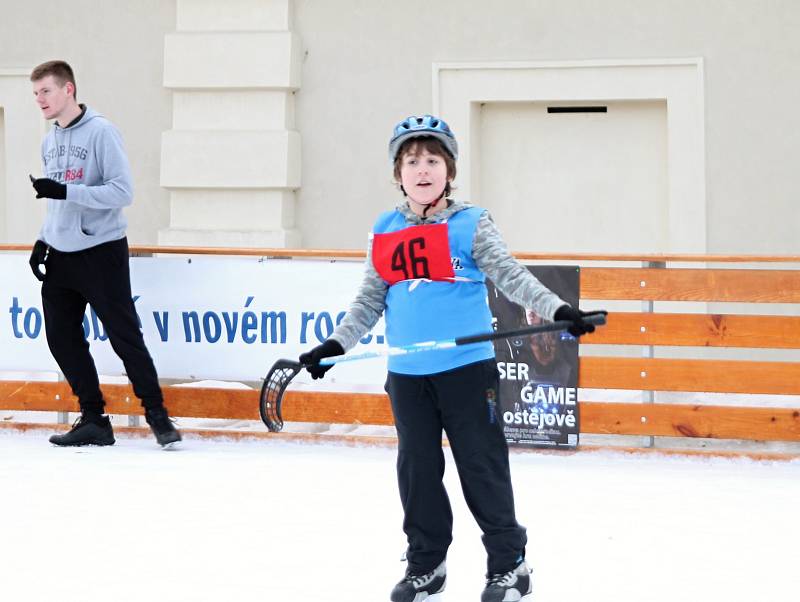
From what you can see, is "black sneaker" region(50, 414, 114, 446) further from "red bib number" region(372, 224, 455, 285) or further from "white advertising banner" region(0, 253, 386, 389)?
"red bib number" region(372, 224, 455, 285)

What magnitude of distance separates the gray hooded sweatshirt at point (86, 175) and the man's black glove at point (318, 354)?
3319mm

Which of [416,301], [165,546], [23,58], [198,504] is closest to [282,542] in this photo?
[165,546]

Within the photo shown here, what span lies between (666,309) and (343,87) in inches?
113

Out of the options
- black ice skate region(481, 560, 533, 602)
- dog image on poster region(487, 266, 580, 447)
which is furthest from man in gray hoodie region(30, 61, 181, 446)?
black ice skate region(481, 560, 533, 602)

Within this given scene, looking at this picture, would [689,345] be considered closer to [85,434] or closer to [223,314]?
[223,314]

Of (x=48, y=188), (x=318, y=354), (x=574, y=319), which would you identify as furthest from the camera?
(x=48, y=188)

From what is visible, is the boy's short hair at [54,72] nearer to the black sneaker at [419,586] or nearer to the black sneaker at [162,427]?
the black sneaker at [162,427]

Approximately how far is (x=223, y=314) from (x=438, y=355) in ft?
13.1

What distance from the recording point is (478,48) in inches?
396

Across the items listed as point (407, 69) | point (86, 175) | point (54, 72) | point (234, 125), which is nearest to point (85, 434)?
point (86, 175)

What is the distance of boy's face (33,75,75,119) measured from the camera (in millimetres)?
7633

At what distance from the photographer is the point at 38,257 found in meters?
7.73

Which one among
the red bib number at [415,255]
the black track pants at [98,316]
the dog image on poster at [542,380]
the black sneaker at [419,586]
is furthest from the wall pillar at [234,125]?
the black sneaker at [419,586]

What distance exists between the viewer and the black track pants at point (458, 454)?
4652mm
